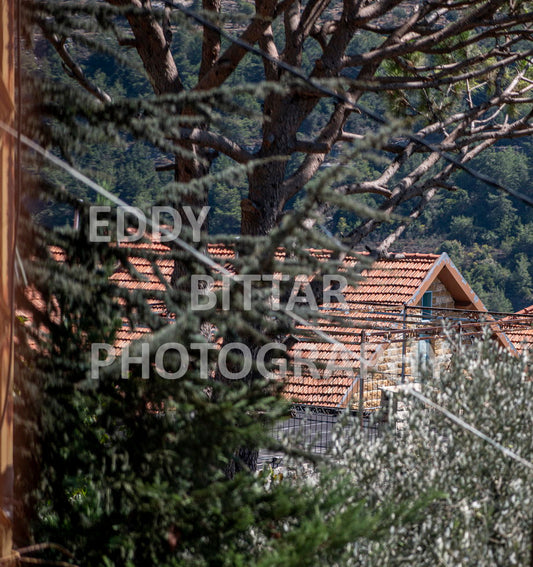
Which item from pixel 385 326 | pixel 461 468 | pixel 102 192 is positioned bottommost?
pixel 461 468

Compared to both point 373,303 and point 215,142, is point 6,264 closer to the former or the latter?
point 215,142

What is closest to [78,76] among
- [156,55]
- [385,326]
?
[156,55]

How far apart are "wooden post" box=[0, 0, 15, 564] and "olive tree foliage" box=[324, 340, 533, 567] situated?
137cm

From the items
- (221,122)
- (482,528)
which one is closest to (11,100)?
(221,122)

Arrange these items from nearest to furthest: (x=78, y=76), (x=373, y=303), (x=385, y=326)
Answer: (x=78, y=76), (x=385, y=326), (x=373, y=303)

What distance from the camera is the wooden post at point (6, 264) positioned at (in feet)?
10.2

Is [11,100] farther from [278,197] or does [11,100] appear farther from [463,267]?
[463,267]

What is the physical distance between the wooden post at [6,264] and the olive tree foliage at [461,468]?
4.48 ft

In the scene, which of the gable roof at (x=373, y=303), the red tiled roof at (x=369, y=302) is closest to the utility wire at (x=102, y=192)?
the red tiled roof at (x=369, y=302)

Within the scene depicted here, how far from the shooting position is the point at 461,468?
323cm

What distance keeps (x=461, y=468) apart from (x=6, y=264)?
6.60 feet

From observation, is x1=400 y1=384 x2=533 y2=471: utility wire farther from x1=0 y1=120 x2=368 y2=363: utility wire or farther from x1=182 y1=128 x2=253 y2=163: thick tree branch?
x1=182 y1=128 x2=253 y2=163: thick tree branch

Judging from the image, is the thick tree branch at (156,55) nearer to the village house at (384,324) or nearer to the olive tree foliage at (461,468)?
the village house at (384,324)

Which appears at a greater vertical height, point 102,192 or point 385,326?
point 102,192
